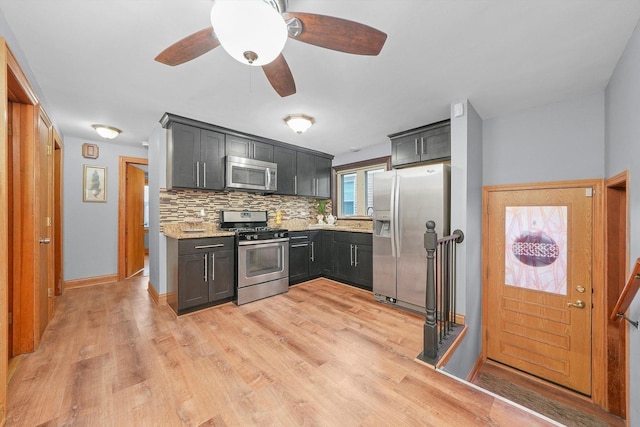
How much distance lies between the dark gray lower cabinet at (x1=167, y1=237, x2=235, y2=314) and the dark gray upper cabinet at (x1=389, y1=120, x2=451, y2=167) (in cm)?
266

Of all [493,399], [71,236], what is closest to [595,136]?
[493,399]

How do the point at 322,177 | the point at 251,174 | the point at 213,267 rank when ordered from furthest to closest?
the point at 322,177, the point at 251,174, the point at 213,267

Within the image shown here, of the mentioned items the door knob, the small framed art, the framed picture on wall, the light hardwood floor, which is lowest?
the light hardwood floor

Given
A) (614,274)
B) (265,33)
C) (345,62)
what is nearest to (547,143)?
(614,274)

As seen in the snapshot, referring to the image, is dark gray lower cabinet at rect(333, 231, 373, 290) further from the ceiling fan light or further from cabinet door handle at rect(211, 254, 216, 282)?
the ceiling fan light

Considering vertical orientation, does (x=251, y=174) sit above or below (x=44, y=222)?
above

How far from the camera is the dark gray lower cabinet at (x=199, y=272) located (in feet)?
9.43

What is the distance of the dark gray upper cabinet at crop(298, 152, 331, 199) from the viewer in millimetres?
4570

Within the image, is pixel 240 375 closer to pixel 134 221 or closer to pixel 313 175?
pixel 313 175

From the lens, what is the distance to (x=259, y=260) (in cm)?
344

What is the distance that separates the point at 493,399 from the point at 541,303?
1669mm

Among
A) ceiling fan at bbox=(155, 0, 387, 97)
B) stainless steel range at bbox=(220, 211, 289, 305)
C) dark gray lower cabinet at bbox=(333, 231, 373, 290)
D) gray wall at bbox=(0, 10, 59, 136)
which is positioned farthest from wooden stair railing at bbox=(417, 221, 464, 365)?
gray wall at bbox=(0, 10, 59, 136)

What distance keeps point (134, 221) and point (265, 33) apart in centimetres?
497

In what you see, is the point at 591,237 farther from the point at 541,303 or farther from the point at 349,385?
the point at 349,385
